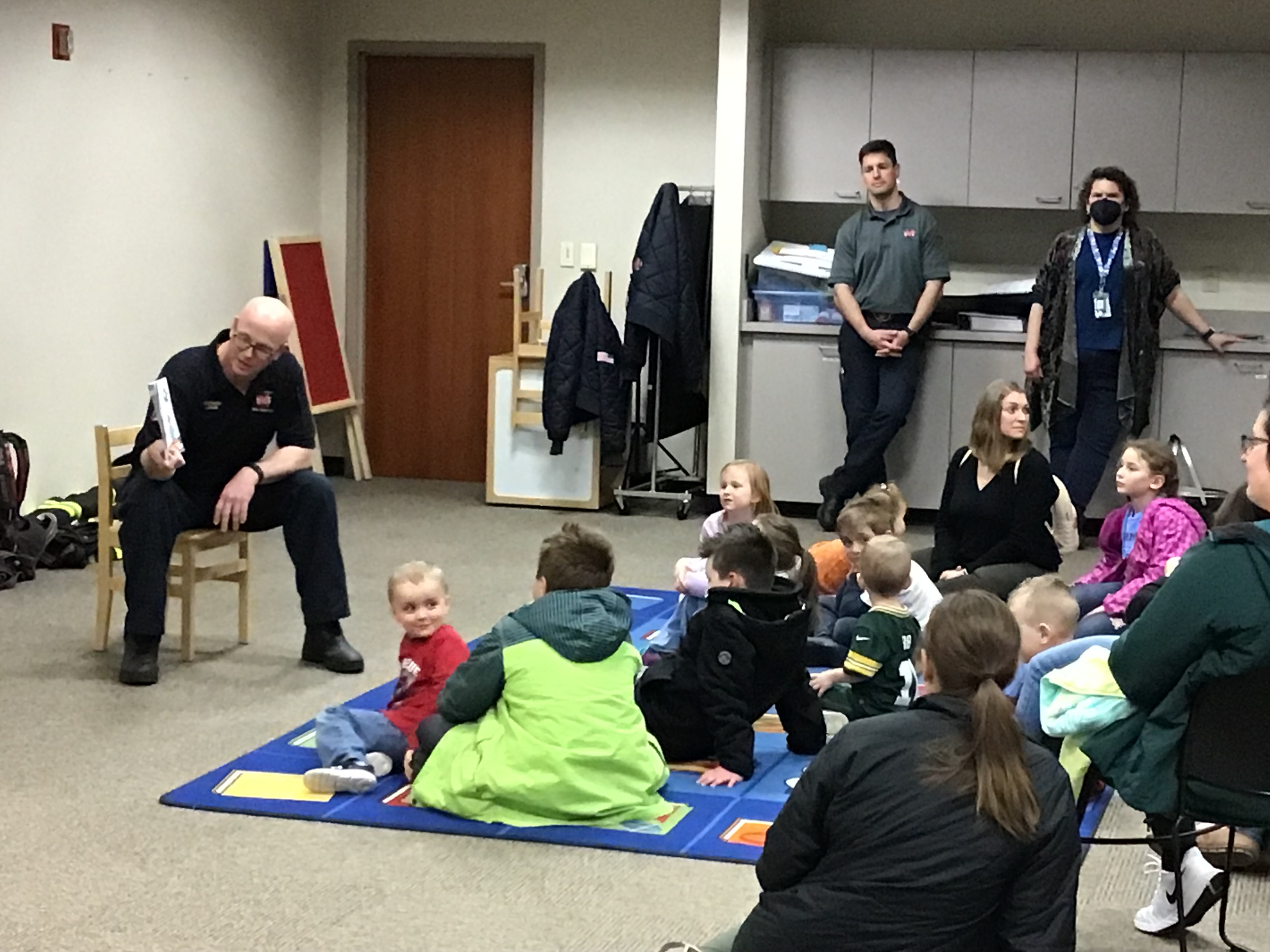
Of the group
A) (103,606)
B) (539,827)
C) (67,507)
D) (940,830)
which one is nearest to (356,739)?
(539,827)

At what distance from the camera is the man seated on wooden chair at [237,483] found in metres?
5.02

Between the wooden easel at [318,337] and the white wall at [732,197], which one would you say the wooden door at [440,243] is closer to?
the wooden easel at [318,337]

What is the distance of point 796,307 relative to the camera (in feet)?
26.6

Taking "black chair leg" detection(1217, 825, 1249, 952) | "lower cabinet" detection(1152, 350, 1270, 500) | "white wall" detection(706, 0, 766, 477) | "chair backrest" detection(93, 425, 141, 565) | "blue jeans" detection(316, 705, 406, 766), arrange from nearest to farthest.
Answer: "black chair leg" detection(1217, 825, 1249, 952) < "blue jeans" detection(316, 705, 406, 766) < "chair backrest" detection(93, 425, 141, 565) < "lower cabinet" detection(1152, 350, 1270, 500) < "white wall" detection(706, 0, 766, 477)

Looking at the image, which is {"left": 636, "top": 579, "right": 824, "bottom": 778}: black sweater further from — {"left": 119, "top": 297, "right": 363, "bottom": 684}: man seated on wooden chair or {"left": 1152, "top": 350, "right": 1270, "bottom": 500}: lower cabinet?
{"left": 1152, "top": 350, "right": 1270, "bottom": 500}: lower cabinet

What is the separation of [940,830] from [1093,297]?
16.9ft

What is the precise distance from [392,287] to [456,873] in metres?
5.91

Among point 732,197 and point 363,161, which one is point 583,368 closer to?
point 732,197

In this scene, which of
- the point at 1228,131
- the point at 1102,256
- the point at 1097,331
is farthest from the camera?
the point at 1228,131

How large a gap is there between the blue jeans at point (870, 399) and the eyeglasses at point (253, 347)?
129 inches

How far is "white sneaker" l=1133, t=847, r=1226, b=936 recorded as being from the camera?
10.4 feet

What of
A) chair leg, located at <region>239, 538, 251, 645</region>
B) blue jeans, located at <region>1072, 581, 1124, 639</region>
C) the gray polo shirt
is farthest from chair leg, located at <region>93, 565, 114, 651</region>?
the gray polo shirt

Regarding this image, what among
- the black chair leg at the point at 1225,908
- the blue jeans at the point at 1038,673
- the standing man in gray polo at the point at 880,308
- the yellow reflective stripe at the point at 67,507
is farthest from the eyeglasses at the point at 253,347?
the standing man in gray polo at the point at 880,308

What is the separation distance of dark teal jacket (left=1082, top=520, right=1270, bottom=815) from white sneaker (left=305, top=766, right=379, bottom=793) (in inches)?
69.1
